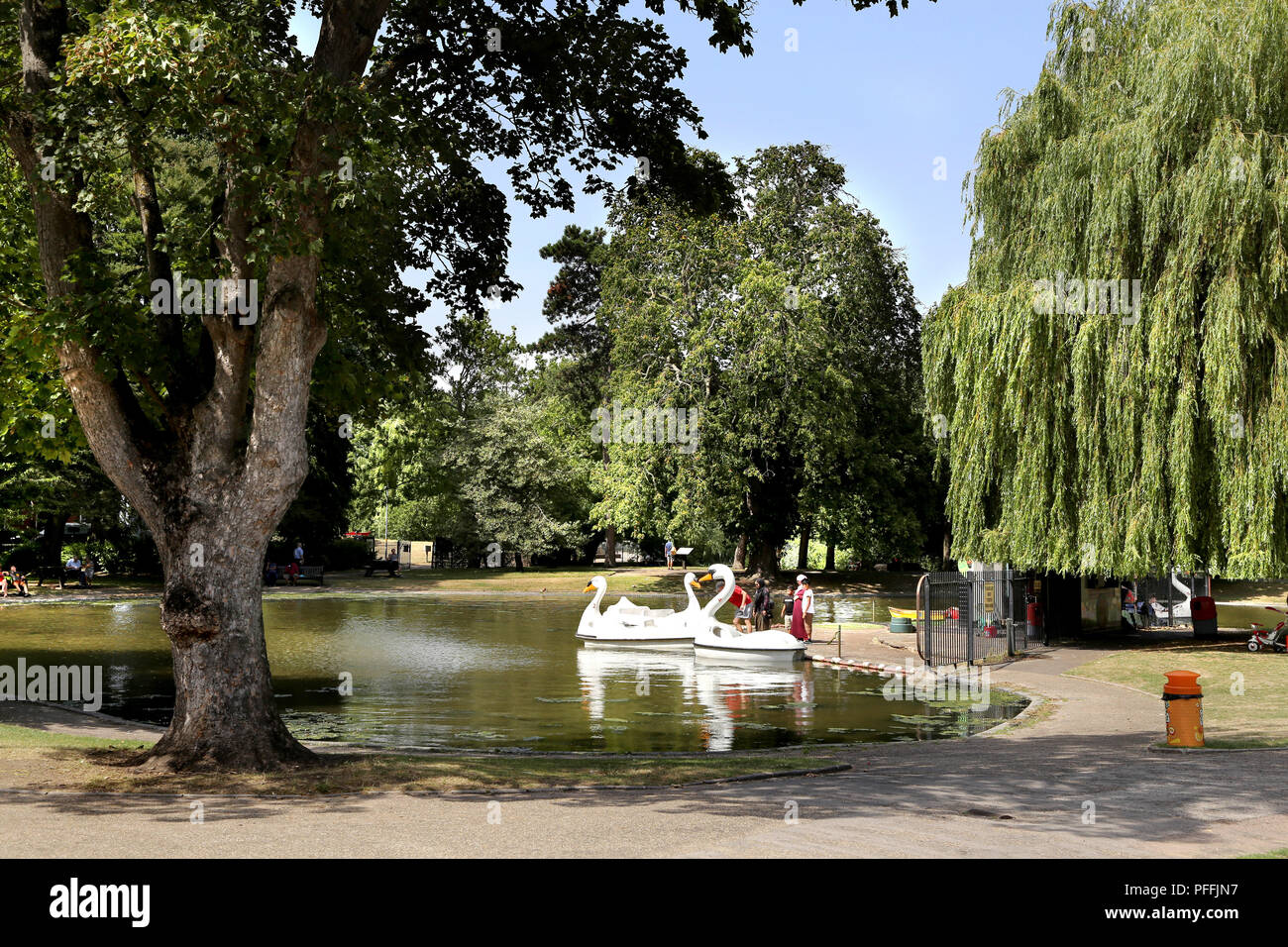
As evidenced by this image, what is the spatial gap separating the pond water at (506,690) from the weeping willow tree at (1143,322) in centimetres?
703

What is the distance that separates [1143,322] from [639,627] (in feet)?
47.8

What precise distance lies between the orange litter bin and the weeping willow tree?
36.8ft

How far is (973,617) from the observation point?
25.5 m

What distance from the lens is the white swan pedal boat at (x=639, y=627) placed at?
2872 cm

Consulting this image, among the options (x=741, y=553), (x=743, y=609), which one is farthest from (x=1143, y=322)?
(x=741, y=553)

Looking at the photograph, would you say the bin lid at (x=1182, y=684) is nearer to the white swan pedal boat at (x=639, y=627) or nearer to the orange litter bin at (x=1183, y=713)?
the orange litter bin at (x=1183, y=713)

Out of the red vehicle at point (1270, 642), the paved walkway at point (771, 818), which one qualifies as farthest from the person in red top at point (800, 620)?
the paved walkway at point (771, 818)

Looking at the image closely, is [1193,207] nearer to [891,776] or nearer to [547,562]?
[891,776]

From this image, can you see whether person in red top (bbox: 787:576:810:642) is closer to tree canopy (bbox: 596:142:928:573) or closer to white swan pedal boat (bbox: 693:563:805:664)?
white swan pedal boat (bbox: 693:563:805:664)

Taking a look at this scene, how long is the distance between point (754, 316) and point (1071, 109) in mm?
22659

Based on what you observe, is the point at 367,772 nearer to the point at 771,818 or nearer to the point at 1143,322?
the point at 771,818

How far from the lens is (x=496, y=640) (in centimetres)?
3084

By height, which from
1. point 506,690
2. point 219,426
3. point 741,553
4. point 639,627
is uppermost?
point 219,426

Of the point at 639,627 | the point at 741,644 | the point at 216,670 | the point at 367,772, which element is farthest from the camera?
the point at 639,627
